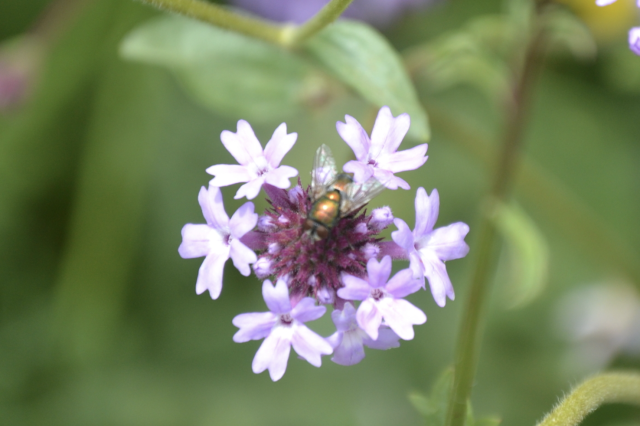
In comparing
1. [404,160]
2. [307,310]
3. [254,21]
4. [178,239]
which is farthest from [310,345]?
[178,239]

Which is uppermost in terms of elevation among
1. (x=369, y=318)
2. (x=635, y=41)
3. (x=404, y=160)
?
(x=635, y=41)

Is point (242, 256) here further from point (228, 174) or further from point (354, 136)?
point (354, 136)

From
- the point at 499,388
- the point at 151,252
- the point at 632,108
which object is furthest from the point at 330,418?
the point at 632,108

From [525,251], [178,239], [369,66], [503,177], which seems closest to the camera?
[369,66]

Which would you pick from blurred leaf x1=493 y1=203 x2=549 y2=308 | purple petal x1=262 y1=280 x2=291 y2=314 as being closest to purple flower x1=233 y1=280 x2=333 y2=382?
purple petal x1=262 y1=280 x2=291 y2=314

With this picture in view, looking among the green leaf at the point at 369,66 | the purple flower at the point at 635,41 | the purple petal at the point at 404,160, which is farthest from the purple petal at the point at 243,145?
the purple flower at the point at 635,41

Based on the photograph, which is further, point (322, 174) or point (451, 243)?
point (322, 174)

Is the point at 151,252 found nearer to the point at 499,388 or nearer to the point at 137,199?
the point at 137,199
